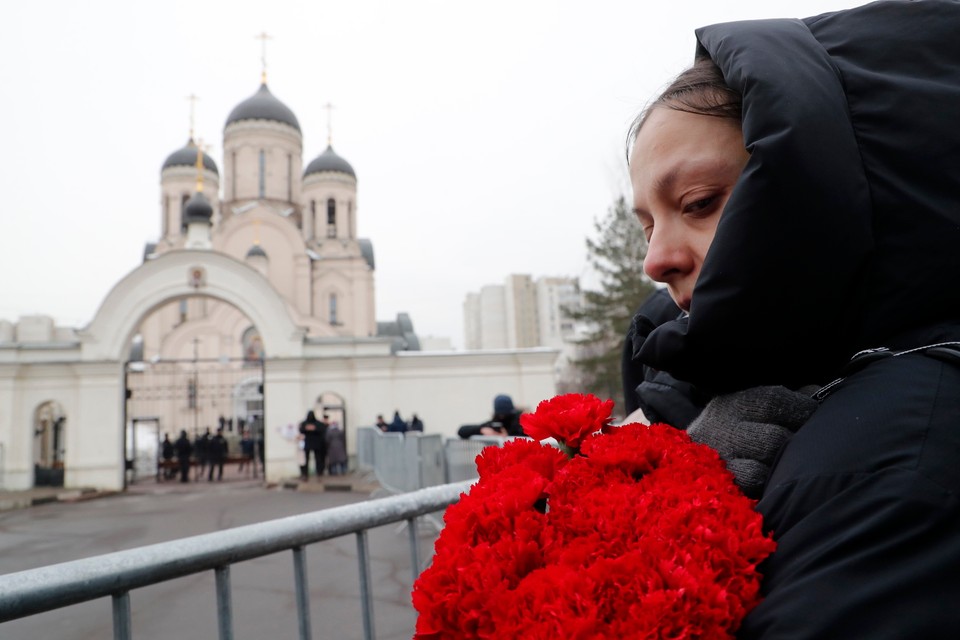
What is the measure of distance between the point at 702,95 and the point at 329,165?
4201 cm

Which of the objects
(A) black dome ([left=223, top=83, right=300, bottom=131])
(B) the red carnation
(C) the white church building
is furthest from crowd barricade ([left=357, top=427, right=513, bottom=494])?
(A) black dome ([left=223, top=83, right=300, bottom=131])

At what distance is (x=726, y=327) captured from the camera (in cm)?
90

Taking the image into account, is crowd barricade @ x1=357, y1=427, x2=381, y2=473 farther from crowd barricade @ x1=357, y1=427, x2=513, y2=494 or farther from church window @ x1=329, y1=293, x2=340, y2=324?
church window @ x1=329, y1=293, x2=340, y2=324

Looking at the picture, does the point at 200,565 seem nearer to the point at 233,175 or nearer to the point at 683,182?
the point at 683,182

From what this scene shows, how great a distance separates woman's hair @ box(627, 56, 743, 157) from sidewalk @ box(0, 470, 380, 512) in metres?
14.0

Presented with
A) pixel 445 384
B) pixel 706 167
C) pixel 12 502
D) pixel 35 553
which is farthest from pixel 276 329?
pixel 706 167

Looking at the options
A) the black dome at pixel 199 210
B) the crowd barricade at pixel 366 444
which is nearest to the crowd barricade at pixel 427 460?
the crowd barricade at pixel 366 444

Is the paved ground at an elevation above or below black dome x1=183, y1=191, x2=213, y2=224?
below

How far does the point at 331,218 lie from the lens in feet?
134

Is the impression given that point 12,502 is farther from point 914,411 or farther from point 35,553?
point 914,411

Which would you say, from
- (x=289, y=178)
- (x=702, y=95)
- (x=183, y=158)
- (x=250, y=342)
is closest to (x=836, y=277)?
(x=702, y=95)

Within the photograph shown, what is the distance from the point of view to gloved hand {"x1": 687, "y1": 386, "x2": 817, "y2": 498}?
91 centimetres

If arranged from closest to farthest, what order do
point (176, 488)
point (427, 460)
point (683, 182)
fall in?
point (683, 182)
point (427, 460)
point (176, 488)

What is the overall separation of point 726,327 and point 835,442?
21 centimetres
